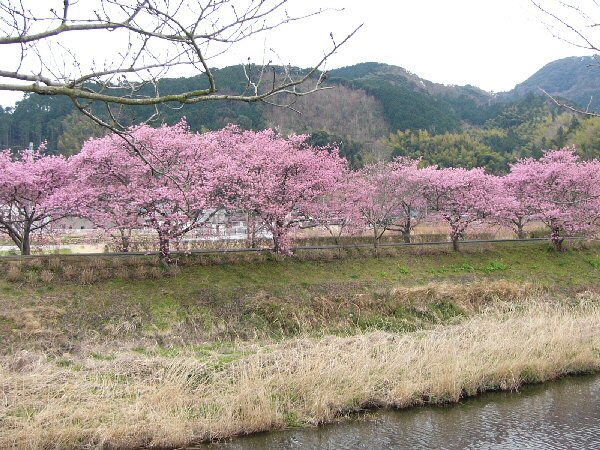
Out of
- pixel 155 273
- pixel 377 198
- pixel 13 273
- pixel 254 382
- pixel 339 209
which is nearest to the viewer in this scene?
pixel 254 382

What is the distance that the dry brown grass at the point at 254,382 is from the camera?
7805 mm

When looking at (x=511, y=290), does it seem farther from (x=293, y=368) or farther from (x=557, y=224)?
(x=293, y=368)

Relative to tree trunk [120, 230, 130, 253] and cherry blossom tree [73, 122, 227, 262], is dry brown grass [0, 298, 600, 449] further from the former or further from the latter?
tree trunk [120, 230, 130, 253]

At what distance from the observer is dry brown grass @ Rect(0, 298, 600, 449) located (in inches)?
307

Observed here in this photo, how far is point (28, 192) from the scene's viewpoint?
18.6m

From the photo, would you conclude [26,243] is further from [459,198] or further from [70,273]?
[459,198]

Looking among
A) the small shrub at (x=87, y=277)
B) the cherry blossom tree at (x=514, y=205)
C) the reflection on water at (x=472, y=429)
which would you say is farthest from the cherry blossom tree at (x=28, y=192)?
the cherry blossom tree at (x=514, y=205)

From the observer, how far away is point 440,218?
25703 mm

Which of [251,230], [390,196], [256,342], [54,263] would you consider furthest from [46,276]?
[390,196]

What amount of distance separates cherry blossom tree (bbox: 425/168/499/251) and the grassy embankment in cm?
312

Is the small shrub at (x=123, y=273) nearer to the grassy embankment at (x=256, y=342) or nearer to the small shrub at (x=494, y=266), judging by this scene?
the grassy embankment at (x=256, y=342)

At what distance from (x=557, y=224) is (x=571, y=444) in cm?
2044

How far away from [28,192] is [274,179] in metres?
8.86

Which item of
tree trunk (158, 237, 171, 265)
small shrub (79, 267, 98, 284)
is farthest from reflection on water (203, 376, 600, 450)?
tree trunk (158, 237, 171, 265)
